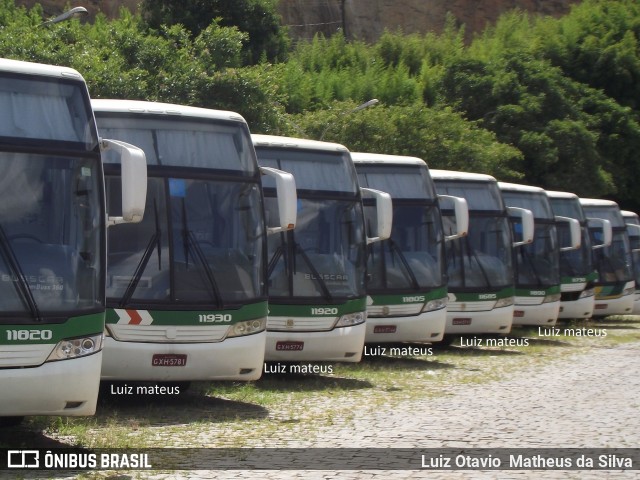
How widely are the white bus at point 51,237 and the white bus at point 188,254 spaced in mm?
2348

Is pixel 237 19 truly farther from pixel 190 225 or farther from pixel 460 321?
pixel 190 225

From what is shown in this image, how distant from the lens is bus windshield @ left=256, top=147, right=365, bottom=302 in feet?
50.8

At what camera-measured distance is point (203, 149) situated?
42.2ft

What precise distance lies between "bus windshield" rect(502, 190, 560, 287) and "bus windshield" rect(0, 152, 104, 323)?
16764 mm

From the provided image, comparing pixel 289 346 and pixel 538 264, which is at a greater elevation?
pixel 289 346

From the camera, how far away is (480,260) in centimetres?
2278

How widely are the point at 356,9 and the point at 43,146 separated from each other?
67.0 metres

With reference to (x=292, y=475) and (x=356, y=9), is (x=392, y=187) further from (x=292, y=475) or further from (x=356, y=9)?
(x=356, y=9)

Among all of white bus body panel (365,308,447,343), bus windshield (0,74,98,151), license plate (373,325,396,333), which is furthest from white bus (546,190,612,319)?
bus windshield (0,74,98,151)

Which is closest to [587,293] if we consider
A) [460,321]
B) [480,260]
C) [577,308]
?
[577,308]

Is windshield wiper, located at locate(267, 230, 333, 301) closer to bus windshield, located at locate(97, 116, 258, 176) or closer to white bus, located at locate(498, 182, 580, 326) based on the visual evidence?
bus windshield, located at locate(97, 116, 258, 176)

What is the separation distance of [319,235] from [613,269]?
782 inches

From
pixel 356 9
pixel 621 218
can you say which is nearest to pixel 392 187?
pixel 621 218

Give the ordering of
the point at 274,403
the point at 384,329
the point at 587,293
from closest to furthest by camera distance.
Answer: the point at 274,403 < the point at 384,329 < the point at 587,293
